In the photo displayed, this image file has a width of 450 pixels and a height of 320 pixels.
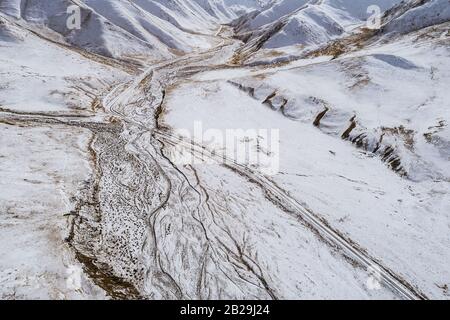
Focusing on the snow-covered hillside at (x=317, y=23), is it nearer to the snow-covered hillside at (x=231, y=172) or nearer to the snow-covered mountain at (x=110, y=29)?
the snow-covered hillside at (x=231, y=172)

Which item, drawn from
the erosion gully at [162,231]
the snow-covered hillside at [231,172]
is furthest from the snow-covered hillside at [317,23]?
the erosion gully at [162,231]

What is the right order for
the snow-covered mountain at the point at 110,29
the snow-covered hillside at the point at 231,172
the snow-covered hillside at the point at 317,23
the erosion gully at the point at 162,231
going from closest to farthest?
the erosion gully at the point at 162,231, the snow-covered hillside at the point at 231,172, the snow-covered mountain at the point at 110,29, the snow-covered hillside at the point at 317,23

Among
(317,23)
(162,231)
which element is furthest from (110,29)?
(162,231)

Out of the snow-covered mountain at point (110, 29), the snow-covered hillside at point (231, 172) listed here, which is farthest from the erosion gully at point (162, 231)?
the snow-covered mountain at point (110, 29)

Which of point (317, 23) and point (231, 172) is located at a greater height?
point (317, 23)

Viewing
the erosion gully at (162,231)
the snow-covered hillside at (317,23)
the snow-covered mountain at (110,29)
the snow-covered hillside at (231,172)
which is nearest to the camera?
the erosion gully at (162,231)

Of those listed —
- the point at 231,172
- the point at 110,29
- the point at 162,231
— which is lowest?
the point at 162,231

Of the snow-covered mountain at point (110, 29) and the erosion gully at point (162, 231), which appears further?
the snow-covered mountain at point (110, 29)

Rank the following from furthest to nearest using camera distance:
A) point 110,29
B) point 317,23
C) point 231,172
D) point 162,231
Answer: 1. point 317,23
2. point 110,29
3. point 231,172
4. point 162,231

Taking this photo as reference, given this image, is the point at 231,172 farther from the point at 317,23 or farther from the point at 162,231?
the point at 317,23

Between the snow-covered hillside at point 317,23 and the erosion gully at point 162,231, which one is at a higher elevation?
the snow-covered hillside at point 317,23
